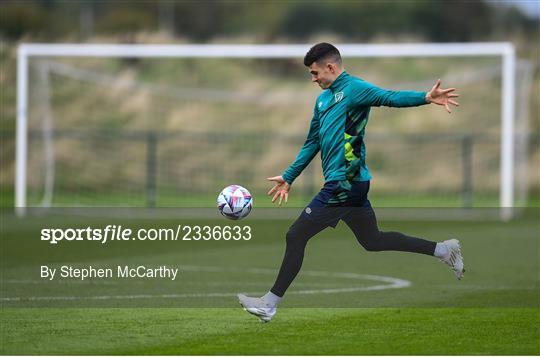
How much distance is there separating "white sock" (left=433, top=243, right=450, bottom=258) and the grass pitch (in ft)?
1.80

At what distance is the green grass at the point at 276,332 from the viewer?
8.60 m

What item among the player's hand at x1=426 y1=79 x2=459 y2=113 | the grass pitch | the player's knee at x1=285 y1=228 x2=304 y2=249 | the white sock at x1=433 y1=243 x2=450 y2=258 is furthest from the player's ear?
the grass pitch

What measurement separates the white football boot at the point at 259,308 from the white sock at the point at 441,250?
1.58 m

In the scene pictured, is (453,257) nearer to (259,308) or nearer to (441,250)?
(441,250)

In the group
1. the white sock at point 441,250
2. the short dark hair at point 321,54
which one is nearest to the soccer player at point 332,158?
the short dark hair at point 321,54

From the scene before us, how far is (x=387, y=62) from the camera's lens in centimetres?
3784

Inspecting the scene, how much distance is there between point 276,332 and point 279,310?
1368 millimetres

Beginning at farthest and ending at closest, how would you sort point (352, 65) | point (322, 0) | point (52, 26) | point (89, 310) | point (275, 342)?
point (322, 0) < point (52, 26) < point (352, 65) < point (89, 310) < point (275, 342)

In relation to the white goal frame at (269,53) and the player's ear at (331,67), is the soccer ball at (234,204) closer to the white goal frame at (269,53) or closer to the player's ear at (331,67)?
the player's ear at (331,67)

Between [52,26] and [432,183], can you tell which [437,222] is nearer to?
[432,183]

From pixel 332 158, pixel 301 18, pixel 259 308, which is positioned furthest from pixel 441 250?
pixel 301 18

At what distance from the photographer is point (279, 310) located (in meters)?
10.8

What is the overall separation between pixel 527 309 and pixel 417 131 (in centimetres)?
2446

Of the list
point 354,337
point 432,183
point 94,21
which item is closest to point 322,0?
point 94,21
